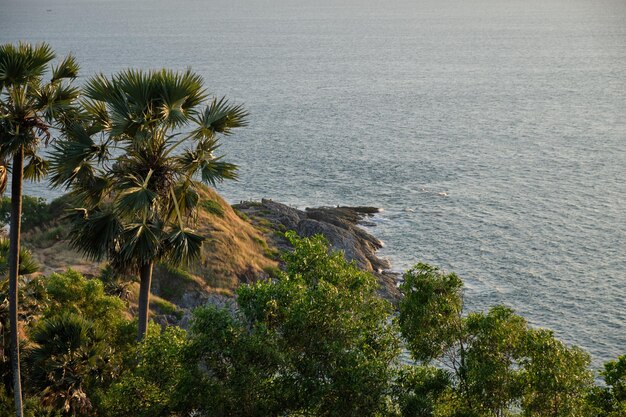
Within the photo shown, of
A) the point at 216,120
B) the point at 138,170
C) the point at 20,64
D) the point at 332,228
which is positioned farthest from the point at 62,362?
the point at 332,228

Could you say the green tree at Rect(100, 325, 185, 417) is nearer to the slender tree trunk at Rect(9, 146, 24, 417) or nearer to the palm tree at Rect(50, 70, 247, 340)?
the palm tree at Rect(50, 70, 247, 340)

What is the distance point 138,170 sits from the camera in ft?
82.6

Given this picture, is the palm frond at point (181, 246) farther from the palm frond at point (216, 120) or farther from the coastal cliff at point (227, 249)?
the coastal cliff at point (227, 249)

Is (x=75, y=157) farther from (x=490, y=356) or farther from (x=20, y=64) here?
(x=490, y=356)

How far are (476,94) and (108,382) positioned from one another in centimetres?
15394

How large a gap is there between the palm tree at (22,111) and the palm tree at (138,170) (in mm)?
820

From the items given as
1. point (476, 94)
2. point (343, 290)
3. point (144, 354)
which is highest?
point (476, 94)

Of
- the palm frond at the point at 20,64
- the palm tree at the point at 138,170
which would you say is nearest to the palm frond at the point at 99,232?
the palm tree at the point at 138,170

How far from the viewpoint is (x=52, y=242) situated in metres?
59.0

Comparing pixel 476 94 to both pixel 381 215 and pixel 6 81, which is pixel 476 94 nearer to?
pixel 381 215

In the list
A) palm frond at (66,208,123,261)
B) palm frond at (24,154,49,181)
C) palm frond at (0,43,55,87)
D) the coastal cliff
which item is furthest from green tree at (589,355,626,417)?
the coastal cliff

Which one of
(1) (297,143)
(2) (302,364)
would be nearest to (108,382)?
(2) (302,364)

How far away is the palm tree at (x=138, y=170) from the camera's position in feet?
81.7

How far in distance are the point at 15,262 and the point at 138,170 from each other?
548 centimetres
